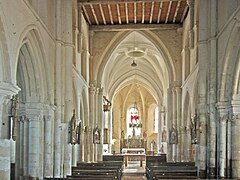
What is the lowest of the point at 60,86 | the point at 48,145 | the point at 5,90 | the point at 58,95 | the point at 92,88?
the point at 48,145

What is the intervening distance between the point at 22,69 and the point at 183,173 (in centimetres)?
730

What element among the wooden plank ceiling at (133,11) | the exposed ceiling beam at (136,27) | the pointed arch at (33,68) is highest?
the wooden plank ceiling at (133,11)

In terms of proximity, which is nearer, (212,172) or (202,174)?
(212,172)

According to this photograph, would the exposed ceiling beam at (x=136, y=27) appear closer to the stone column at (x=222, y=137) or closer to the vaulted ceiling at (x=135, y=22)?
the vaulted ceiling at (x=135, y=22)

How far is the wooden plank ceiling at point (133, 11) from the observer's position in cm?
2448

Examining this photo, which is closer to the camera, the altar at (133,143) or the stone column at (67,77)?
the stone column at (67,77)

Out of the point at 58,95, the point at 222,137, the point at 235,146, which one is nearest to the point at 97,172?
the point at 58,95

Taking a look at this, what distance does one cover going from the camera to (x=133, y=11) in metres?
26.2

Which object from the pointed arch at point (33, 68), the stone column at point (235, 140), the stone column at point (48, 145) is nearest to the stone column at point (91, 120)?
the stone column at point (48, 145)

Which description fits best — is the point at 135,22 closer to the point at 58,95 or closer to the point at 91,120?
the point at 91,120

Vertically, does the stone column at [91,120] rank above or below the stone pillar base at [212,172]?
above

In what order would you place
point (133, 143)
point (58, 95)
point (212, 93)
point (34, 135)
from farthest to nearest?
point (133, 143) → point (58, 95) → point (212, 93) → point (34, 135)

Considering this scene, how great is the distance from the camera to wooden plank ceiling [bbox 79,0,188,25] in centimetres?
2448

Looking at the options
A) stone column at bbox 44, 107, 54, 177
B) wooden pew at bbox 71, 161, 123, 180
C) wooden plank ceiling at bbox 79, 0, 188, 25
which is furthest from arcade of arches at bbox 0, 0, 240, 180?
wooden plank ceiling at bbox 79, 0, 188, 25
